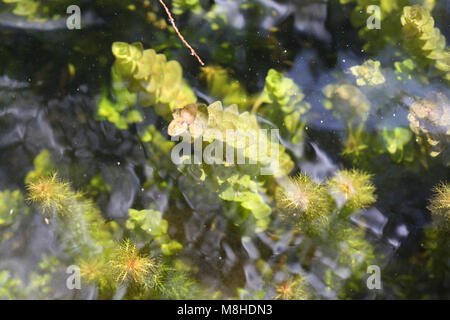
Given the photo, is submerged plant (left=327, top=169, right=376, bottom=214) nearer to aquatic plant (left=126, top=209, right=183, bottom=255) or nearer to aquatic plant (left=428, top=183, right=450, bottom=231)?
aquatic plant (left=428, top=183, right=450, bottom=231)

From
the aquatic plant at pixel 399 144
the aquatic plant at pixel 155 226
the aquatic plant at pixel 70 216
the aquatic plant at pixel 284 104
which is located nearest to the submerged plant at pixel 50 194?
the aquatic plant at pixel 70 216

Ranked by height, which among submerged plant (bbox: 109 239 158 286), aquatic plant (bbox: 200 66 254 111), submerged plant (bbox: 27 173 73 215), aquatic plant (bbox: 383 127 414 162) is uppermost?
aquatic plant (bbox: 200 66 254 111)

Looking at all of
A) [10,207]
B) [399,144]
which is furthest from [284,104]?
[10,207]

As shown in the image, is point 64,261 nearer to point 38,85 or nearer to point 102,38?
point 38,85

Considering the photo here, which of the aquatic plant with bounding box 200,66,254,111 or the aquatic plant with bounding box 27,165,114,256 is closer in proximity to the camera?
the aquatic plant with bounding box 27,165,114,256

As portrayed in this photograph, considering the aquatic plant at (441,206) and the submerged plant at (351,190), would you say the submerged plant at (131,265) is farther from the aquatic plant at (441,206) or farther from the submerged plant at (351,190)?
the aquatic plant at (441,206)

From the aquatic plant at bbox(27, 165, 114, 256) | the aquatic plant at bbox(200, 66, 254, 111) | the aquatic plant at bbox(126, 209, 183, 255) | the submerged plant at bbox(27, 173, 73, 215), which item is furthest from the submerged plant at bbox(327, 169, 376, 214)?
the submerged plant at bbox(27, 173, 73, 215)

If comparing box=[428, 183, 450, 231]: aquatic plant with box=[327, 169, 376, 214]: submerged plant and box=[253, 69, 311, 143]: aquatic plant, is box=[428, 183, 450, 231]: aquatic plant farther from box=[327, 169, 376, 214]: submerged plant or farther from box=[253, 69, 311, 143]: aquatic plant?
box=[253, 69, 311, 143]: aquatic plant

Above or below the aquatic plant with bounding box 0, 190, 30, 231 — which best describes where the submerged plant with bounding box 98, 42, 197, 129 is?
above

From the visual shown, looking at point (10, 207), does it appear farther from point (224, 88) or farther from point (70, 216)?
point (224, 88)

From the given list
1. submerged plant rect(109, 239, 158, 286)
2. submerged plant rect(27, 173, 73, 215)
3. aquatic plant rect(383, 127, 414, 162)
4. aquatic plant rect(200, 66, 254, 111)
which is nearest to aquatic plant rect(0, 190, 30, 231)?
submerged plant rect(27, 173, 73, 215)

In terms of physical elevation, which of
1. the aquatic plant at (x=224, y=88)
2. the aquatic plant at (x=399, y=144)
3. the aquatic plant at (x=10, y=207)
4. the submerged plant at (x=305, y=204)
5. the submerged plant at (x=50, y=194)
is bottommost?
the aquatic plant at (x=10, y=207)
